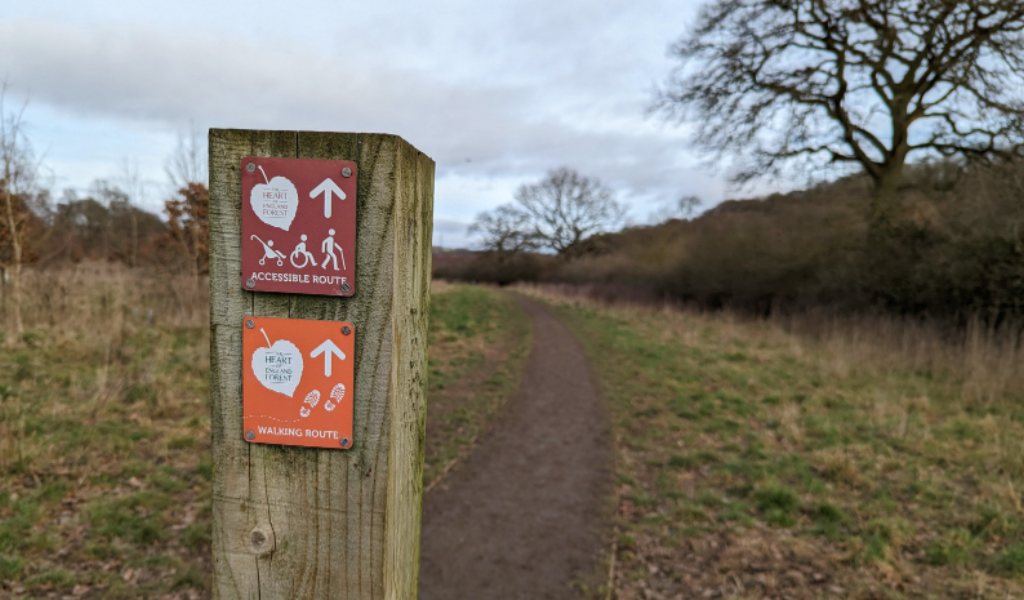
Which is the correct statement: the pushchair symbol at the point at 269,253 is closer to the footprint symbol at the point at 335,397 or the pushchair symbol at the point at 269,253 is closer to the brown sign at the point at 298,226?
the brown sign at the point at 298,226

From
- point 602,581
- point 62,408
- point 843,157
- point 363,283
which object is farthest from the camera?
point 843,157

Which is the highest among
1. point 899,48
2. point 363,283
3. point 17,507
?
point 899,48

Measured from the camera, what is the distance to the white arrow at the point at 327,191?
43.3 inches

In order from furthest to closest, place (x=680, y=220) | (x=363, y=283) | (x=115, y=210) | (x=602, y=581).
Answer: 1. (x=680, y=220)
2. (x=115, y=210)
3. (x=602, y=581)
4. (x=363, y=283)

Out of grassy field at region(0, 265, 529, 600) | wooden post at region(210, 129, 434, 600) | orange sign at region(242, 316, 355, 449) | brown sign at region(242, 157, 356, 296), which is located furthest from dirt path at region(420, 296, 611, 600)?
brown sign at region(242, 157, 356, 296)

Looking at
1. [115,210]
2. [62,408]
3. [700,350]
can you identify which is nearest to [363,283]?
[62,408]

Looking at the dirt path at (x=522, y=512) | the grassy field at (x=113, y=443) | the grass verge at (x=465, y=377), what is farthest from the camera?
the grass verge at (x=465, y=377)

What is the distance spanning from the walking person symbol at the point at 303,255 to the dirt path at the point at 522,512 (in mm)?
3196

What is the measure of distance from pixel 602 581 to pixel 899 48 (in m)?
15.4

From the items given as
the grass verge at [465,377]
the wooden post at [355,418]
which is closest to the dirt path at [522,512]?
the grass verge at [465,377]

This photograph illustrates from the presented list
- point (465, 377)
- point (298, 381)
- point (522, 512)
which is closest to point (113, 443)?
point (522, 512)

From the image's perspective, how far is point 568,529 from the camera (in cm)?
447

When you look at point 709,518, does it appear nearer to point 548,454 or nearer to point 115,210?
point 548,454

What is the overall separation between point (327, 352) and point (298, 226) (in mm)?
258
